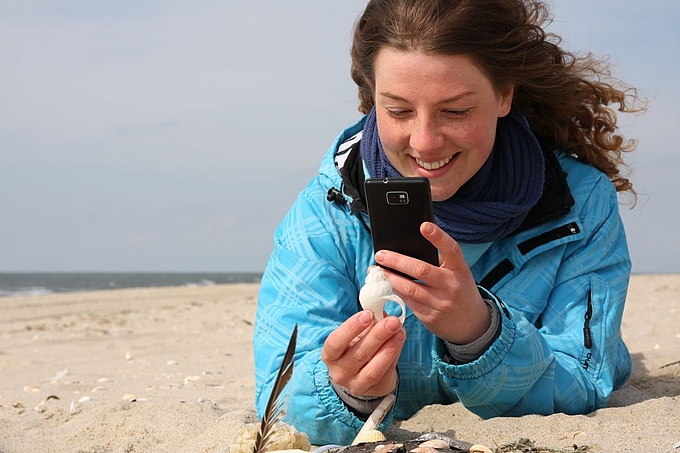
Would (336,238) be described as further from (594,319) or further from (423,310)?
(594,319)

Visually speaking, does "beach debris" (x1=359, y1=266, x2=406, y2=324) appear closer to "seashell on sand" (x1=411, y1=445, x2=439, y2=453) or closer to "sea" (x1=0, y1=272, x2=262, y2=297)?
"seashell on sand" (x1=411, y1=445, x2=439, y2=453)

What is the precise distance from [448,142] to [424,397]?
3.97ft

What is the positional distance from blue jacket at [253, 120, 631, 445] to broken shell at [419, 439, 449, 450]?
0.65 m

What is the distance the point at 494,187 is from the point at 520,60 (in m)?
0.53

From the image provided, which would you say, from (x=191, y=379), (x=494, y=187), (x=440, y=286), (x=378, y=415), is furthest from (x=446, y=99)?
(x=191, y=379)

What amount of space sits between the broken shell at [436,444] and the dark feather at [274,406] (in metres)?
0.41

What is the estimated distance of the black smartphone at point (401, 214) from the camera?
2.29 m

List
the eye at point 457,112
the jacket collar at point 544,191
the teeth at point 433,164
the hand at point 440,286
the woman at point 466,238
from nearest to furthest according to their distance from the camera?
the hand at point 440,286, the woman at point 466,238, the eye at point 457,112, the teeth at point 433,164, the jacket collar at point 544,191

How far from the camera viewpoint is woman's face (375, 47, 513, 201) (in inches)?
97.4

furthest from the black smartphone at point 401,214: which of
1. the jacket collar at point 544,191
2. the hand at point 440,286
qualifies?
the jacket collar at point 544,191

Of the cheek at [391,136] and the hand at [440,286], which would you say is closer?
the hand at [440,286]

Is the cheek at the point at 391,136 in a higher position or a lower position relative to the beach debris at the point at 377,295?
higher

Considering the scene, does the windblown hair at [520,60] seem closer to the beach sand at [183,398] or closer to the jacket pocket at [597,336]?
the jacket pocket at [597,336]

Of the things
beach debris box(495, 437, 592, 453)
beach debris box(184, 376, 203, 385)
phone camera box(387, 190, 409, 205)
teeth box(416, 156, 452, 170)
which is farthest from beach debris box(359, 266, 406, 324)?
beach debris box(184, 376, 203, 385)
